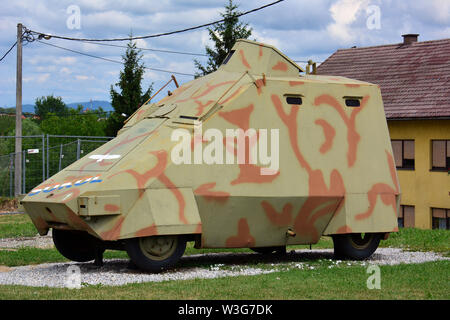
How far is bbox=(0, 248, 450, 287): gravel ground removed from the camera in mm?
11922

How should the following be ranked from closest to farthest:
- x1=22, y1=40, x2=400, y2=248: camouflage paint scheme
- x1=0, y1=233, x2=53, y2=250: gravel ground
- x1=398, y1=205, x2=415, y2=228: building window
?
x1=22, y1=40, x2=400, y2=248: camouflage paint scheme → x1=0, y1=233, x2=53, y2=250: gravel ground → x1=398, y1=205, x2=415, y2=228: building window

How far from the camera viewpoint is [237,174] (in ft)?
43.2

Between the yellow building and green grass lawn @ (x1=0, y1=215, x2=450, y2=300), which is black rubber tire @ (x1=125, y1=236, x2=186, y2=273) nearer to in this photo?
green grass lawn @ (x1=0, y1=215, x2=450, y2=300)

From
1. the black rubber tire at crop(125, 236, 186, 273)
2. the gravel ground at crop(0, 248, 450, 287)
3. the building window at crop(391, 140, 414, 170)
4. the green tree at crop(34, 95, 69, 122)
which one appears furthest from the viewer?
the green tree at crop(34, 95, 69, 122)

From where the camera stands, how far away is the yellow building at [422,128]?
2988cm

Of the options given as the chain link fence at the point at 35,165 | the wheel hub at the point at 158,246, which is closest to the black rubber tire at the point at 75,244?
the wheel hub at the point at 158,246

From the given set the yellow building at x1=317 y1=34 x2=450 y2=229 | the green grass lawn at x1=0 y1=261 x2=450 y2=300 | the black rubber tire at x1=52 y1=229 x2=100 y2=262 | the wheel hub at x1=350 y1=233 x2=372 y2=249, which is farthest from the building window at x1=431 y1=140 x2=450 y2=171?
the black rubber tire at x1=52 y1=229 x2=100 y2=262

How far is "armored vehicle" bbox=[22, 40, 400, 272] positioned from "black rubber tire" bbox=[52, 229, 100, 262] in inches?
0.7

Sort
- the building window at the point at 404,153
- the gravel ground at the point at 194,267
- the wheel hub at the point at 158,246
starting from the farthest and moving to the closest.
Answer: the building window at the point at 404,153 < the wheel hub at the point at 158,246 < the gravel ground at the point at 194,267

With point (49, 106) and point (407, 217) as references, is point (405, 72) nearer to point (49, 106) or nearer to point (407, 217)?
point (407, 217)

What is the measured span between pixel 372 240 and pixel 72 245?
195 inches

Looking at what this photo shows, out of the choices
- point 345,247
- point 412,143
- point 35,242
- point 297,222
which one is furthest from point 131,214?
point 412,143

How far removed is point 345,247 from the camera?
14.5 m

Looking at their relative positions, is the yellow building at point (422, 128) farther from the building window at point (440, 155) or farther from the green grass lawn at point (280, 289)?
the green grass lawn at point (280, 289)
